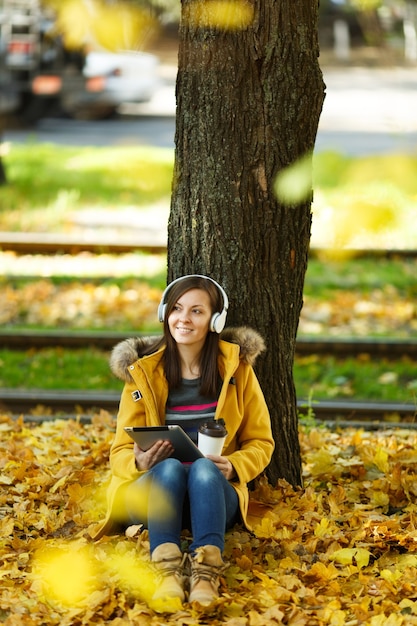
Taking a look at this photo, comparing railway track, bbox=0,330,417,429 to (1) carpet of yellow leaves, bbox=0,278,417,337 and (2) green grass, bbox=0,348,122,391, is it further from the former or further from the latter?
(1) carpet of yellow leaves, bbox=0,278,417,337

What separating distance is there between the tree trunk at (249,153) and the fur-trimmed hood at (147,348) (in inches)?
10.5

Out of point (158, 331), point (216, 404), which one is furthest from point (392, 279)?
point (216, 404)

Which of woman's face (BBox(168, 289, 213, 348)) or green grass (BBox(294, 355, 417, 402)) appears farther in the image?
green grass (BBox(294, 355, 417, 402))

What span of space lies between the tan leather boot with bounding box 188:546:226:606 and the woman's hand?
49 cm

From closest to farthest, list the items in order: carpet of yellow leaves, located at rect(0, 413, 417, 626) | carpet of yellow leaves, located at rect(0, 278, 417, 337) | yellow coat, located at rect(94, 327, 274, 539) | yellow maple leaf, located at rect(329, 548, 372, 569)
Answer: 1. carpet of yellow leaves, located at rect(0, 413, 417, 626)
2. yellow maple leaf, located at rect(329, 548, 372, 569)
3. yellow coat, located at rect(94, 327, 274, 539)
4. carpet of yellow leaves, located at rect(0, 278, 417, 337)

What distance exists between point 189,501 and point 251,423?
1.80ft

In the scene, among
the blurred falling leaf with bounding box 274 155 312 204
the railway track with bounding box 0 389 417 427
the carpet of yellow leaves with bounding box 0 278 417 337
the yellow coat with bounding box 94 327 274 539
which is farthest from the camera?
the carpet of yellow leaves with bounding box 0 278 417 337

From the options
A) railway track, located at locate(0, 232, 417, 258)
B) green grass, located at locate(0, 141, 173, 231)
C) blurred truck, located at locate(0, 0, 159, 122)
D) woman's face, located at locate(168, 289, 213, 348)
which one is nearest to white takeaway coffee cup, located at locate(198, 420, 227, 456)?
woman's face, located at locate(168, 289, 213, 348)

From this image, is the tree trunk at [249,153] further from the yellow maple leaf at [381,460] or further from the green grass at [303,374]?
the green grass at [303,374]

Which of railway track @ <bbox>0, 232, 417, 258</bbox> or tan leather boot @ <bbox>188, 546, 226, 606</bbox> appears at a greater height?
railway track @ <bbox>0, 232, 417, 258</bbox>

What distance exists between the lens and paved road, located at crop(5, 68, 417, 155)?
1777cm

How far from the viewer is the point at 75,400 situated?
296 inches

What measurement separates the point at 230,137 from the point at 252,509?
179cm

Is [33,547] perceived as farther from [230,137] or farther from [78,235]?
[78,235]
